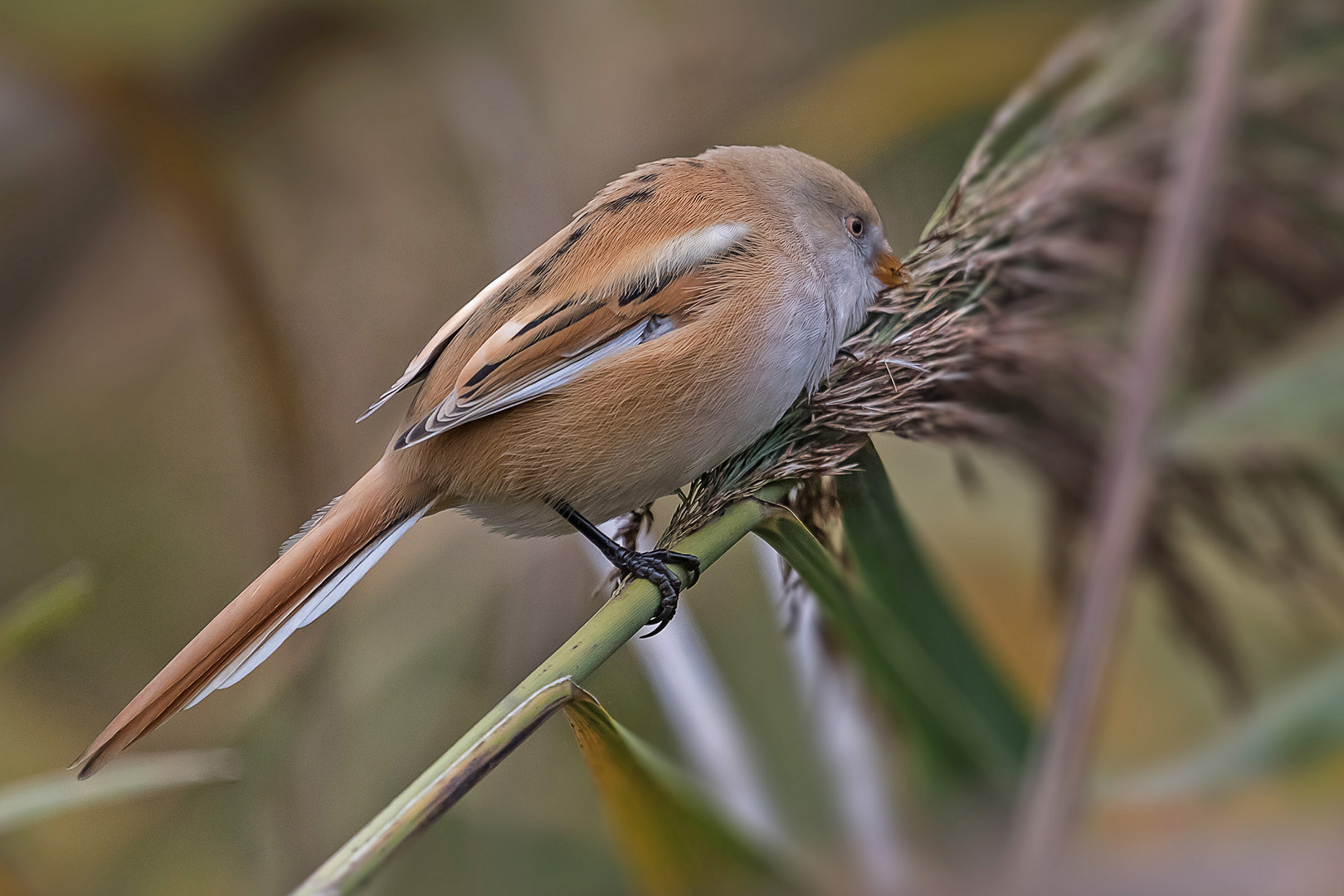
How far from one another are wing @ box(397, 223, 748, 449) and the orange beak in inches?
10.3

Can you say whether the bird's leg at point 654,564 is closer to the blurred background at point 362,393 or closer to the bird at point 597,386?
the bird at point 597,386

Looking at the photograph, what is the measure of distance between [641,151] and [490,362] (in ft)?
4.31

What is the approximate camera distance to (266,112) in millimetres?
2359

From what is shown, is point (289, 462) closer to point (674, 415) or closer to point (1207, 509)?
point (674, 415)

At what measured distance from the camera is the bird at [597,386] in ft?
3.74

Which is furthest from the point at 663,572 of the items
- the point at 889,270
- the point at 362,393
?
the point at 362,393

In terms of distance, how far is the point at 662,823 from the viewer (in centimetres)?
88

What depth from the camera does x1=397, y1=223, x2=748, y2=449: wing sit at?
1.14 m

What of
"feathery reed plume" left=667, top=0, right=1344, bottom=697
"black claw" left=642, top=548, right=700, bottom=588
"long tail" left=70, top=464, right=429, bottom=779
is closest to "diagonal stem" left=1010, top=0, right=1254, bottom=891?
"feathery reed plume" left=667, top=0, right=1344, bottom=697

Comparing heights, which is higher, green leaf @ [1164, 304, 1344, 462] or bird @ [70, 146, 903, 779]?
bird @ [70, 146, 903, 779]

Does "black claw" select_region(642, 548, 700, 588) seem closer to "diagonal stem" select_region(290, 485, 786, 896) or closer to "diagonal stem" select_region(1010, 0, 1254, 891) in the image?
"diagonal stem" select_region(290, 485, 786, 896)

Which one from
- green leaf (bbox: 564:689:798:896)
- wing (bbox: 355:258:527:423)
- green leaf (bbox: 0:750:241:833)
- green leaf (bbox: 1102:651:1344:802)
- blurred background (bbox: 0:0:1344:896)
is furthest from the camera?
blurred background (bbox: 0:0:1344:896)

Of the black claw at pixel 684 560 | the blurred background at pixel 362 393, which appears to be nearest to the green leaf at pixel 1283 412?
the blurred background at pixel 362 393

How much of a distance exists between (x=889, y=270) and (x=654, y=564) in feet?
1.93
